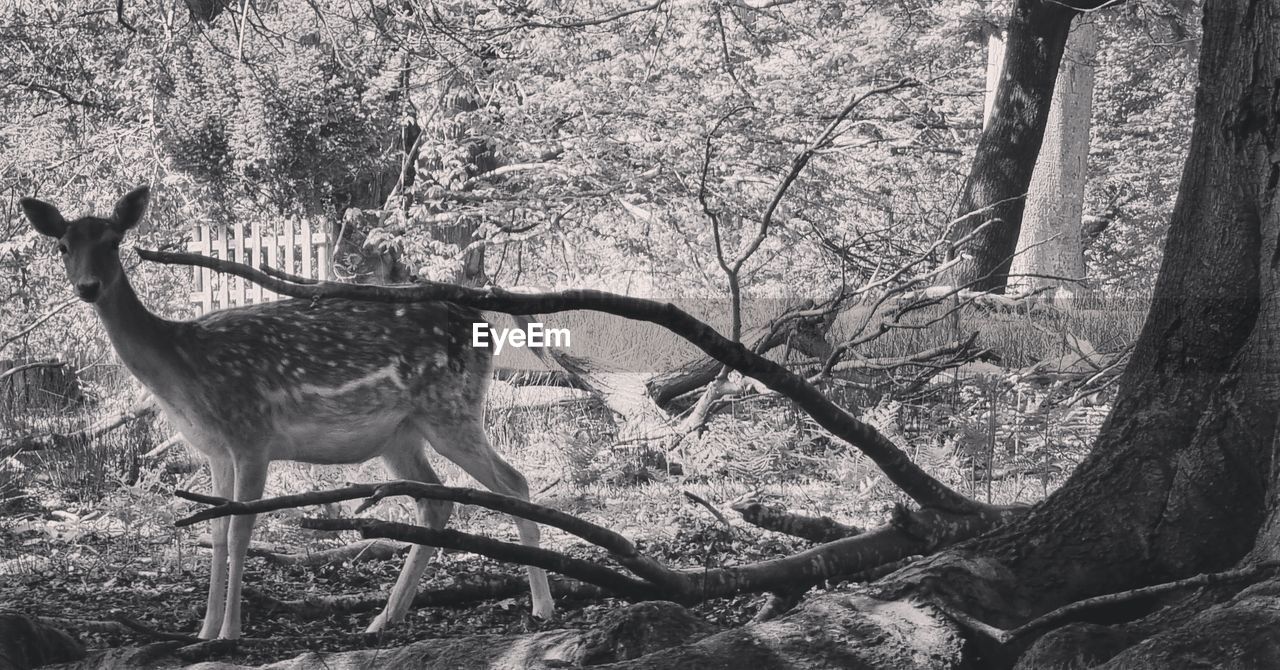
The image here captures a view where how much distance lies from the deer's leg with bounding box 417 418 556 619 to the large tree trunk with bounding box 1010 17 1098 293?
28.0ft

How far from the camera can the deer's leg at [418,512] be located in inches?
156

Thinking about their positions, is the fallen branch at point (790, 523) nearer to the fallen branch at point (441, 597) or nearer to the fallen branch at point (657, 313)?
the fallen branch at point (657, 313)

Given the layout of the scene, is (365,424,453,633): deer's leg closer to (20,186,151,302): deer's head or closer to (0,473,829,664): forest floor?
(0,473,829,664): forest floor

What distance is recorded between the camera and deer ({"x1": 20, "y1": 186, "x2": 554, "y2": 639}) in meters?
4.21

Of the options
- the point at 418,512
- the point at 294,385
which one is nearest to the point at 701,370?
the point at 418,512

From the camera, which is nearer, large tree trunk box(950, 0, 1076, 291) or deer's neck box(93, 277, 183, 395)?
deer's neck box(93, 277, 183, 395)

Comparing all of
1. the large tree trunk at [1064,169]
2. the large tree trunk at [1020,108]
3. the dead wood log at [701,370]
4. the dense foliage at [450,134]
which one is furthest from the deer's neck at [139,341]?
the large tree trunk at [1064,169]

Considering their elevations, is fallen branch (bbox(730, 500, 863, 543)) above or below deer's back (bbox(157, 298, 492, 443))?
below

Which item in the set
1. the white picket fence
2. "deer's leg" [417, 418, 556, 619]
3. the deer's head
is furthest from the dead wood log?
the white picket fence

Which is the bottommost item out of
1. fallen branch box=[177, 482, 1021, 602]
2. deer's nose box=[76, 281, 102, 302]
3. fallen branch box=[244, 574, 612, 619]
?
fallen branch box=[244, 574, 612, 619]

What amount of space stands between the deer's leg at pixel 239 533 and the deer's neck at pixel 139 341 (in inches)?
15.2

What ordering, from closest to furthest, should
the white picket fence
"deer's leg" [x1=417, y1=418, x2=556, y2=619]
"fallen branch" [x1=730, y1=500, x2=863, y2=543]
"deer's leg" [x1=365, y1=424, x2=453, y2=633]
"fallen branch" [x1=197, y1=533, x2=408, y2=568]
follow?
"fallen branch" [x1=730, y1=500, x2=863, y2=543] < "deer's leg" [x1=365, y1=424, x2=453, y2=633] < "deer's leg" [x1=417, y1=418, x2=556, y2=619] < "fallen branch" [x1=197, y1=533, x2=408, y2=568] < the white picket fence

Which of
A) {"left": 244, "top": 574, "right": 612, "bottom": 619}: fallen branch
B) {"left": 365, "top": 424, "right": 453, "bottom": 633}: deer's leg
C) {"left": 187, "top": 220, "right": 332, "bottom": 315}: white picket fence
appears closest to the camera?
{"left": 244, "top": 574, "right": 612, "bottom": 619}: fallen branch

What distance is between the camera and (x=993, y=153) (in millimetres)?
10867
